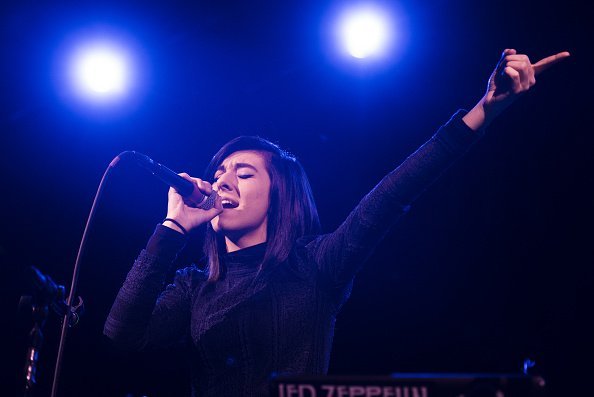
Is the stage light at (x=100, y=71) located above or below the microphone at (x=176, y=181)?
above

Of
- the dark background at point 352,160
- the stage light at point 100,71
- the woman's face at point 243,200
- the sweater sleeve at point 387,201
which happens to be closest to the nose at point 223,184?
the woman's face at point 243,200

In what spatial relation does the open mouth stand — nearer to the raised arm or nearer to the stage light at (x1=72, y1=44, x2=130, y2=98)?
the raised arm

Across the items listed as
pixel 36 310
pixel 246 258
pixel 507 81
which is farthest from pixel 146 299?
pixel 507 81

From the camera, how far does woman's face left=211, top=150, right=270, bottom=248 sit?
7.75 ft

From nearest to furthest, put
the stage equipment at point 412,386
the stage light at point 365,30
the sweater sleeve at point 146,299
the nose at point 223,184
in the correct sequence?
1. the stage equipment at point 412,386
2. the sweater sleeve at point 146,299
3. the nose at point 223,184
4. the stage light at point 365,30

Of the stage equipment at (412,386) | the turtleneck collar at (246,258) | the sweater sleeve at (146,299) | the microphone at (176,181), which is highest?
the microphone at (176,181)

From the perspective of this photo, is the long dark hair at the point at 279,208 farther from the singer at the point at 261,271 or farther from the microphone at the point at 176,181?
the microphone at the point at 176,181

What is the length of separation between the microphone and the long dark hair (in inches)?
10.6

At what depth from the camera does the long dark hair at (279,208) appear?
2.32 metres

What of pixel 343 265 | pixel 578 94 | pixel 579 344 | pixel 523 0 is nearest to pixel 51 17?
pixel 343 265

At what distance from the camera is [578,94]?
3271mm

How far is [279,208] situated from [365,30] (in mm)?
1445

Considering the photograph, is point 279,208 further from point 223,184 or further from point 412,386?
point 412,386

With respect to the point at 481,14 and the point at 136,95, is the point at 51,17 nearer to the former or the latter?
the point at 136,95
